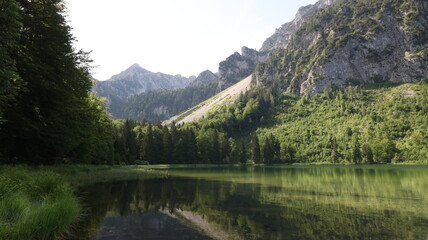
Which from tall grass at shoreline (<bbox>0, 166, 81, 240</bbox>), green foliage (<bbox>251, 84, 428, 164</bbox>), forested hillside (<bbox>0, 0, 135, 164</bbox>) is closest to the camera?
tall grass at shoreline (<bbox>0, 166, 81, 240</bbox>)

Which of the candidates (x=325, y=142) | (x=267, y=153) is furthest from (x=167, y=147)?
(x=325, y=142)

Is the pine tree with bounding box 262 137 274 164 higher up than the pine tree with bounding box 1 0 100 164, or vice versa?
the pine tree with bounding box 1 0 100 164

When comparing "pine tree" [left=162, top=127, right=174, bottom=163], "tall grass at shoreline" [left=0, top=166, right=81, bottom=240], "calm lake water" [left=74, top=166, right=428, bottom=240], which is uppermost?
"pine tree" [left=162, top=127, right=174, bottom=163]

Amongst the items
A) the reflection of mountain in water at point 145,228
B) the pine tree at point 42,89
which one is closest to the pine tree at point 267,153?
the pine tree at point 42,89

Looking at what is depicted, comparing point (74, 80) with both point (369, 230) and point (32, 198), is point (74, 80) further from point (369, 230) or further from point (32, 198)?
point (369, 230)

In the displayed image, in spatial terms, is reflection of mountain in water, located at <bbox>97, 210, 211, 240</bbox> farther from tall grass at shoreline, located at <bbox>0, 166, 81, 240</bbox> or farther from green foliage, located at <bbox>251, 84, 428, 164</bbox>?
green foliage, located at <bbox>251, 84, 428, 164</bbox>

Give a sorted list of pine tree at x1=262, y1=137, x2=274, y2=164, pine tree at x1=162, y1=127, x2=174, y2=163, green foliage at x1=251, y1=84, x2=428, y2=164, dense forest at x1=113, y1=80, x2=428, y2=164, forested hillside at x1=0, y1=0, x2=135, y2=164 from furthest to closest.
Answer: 1. pine tree at x1=262, y1=137, x2=274, y2=164
2. pine tree at x1=162, y1=127, x2=174, y2=163
3. green foliage at x1=251, y1=84, x2=428, y2=164
4. dense forest at x1=113, y1=80, x2=428, y2=164
5. forested hillside at x1=0, y1=0, x2=135, y2=164

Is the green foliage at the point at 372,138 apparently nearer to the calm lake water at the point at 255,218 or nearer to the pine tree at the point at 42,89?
the calm lake water at the point at 255,218

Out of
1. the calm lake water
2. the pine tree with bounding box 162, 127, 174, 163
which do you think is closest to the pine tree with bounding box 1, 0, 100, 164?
the calm lake water

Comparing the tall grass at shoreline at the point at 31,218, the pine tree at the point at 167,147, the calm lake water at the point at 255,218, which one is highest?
the pine tree at the point at 167,147

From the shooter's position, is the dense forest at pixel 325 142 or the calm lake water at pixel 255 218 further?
the dense forest at pixel 325 142

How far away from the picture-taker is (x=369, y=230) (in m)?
15.2

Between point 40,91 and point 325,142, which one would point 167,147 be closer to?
point 325,142

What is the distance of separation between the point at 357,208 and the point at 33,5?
1312 inches
